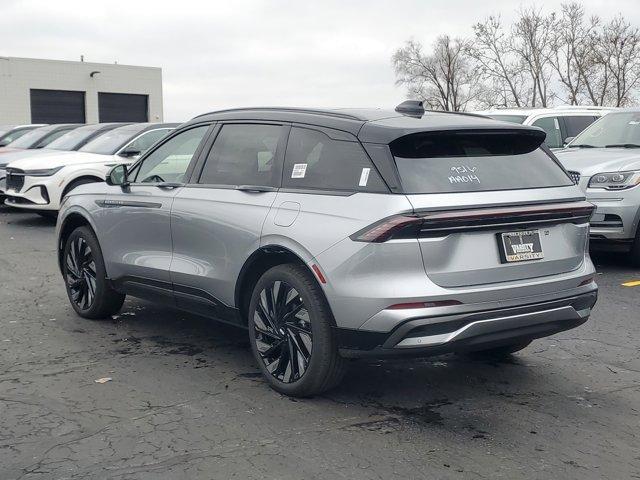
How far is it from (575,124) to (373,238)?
10482mm

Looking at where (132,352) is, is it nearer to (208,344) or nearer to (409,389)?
(208,344)

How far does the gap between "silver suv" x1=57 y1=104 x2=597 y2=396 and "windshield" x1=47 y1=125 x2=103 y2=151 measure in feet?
31.9

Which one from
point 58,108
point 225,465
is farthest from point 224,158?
point 58,108

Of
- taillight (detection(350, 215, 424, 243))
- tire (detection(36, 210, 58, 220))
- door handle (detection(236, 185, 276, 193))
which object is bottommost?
tire (detection(36, 210, 58, 220))

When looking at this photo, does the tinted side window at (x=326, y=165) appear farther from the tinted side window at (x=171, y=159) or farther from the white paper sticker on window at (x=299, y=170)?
the tinted side window at (x=171, y=159)

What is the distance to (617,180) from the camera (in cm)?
934

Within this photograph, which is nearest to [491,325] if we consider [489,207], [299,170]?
[489,207]

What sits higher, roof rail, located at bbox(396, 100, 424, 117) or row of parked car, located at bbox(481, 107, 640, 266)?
roof rail, located at bbox(396, 100, 424, 117)

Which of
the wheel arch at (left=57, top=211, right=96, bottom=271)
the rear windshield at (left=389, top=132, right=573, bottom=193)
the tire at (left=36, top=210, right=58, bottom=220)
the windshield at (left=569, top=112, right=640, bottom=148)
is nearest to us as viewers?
the rear windshield at (left=389, top=132, right=573, bottom=193)

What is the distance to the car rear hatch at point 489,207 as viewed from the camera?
4.52 meters

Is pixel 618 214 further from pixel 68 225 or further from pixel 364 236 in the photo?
pixel 68 225

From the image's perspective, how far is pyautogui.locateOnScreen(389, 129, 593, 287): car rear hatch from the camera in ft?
14.8

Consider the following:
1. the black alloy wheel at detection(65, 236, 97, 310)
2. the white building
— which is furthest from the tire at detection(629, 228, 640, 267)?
the white building

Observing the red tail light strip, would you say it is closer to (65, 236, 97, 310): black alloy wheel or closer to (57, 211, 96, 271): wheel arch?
(65, 236, 97, 310): black alloy wheel
